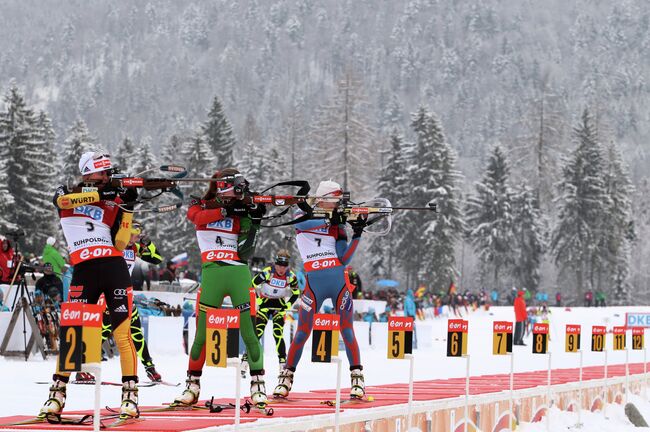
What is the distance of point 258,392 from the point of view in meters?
10.5

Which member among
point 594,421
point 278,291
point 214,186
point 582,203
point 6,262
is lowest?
point 594,421

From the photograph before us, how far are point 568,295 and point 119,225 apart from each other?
8685 centimetres

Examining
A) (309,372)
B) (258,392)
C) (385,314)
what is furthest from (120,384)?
(385,314)

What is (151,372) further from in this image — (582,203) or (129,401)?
(582,203)

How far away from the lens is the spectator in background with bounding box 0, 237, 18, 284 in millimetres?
22172

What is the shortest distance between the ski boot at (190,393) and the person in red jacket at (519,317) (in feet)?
87.7

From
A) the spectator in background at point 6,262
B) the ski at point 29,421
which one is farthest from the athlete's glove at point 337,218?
the spectator in background at point 6,262

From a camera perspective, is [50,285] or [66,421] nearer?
[66,421]

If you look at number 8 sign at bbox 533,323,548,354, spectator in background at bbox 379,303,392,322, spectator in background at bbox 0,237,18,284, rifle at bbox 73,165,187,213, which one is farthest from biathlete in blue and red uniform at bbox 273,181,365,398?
spectator in background at bbox 379,303,392,322

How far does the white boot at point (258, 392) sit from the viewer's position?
34.0 feet

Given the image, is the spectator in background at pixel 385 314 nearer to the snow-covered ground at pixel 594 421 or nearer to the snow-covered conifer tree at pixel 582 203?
the snow-covered ground at pixel 594 421

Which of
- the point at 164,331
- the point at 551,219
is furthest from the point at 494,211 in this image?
the point at 164,331

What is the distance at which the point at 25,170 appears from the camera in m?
53.2

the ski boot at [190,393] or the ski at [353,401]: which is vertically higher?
the ski boot at [190,393]
